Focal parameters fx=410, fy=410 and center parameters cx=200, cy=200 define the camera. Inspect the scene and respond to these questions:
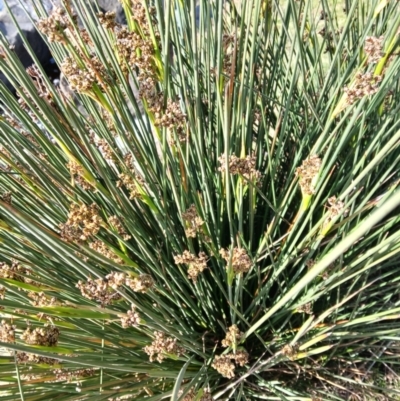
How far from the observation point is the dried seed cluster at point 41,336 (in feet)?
2.16

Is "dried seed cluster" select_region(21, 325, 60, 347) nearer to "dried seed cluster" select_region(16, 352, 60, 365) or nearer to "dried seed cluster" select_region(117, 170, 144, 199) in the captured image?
"dried seed cluster" select_region(16, 352, 60, 365)

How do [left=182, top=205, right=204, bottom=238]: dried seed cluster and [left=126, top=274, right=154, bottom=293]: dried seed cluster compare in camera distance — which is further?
[left=182, top=205, right=204, bottom=238]: dried seed cluster

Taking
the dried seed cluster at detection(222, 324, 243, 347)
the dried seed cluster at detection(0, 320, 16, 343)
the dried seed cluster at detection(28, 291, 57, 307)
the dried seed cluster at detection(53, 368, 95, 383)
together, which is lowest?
the dried seed cluster at detection(53, 368, 95, 383)

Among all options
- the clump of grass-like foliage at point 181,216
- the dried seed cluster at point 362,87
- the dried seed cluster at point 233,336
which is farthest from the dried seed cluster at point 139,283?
the dried seed cluster at point 362,87

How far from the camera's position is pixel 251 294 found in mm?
1107

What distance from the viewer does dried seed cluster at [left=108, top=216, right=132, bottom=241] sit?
88cm

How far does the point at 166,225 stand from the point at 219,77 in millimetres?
357

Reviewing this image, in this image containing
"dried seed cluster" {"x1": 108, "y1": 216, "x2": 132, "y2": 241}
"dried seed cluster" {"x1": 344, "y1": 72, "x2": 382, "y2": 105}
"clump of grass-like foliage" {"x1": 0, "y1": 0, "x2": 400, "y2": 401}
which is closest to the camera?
"dried seed cluster" {"x1": 344, "y1": 72, "x2": 382, "y2": 105}

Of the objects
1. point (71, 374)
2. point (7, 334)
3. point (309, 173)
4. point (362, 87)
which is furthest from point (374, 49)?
point (71, 374)

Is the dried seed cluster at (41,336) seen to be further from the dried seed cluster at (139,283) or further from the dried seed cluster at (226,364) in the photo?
the dried seed cluster at (226,364)

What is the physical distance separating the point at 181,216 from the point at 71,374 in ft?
1.34

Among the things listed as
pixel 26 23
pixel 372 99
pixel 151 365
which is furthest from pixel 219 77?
pixel 26 23

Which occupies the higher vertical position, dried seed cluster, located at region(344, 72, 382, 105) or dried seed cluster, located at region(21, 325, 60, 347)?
dried seed cluster, located at region(344, 72, 382, 105)

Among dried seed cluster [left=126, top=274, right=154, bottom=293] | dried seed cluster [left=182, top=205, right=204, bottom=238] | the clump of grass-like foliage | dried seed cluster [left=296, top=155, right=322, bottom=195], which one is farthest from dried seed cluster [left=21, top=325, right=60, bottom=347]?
dried seed cluster [left=296, top=155, right=322, bottom=195]
